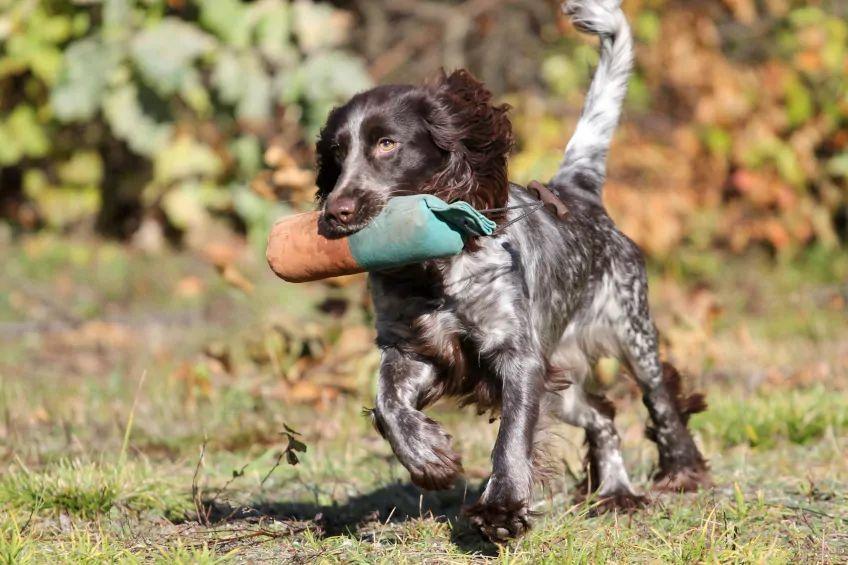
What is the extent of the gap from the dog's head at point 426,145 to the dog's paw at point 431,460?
705mm

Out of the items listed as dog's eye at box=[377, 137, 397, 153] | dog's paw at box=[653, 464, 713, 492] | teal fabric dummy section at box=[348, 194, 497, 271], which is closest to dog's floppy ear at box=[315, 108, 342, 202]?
dog's eye at box=[377, 137, 397, 153]

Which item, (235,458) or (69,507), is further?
(235,458)

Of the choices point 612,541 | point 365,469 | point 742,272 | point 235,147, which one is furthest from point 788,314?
point 612,541

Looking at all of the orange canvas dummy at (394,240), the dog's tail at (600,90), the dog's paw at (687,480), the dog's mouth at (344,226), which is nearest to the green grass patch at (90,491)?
the orange canvas dummy at (394,240)

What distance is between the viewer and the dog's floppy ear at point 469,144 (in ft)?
12.1

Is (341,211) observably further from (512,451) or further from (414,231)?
(512,451)

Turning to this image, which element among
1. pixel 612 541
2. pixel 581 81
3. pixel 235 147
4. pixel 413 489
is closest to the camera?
pixel 612 541

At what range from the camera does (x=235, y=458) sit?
4.81 meters

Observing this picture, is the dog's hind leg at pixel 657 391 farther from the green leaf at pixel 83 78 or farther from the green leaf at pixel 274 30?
the green leaf at pixel 83 78

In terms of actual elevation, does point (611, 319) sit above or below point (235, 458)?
above

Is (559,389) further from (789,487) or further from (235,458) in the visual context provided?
(235,458)

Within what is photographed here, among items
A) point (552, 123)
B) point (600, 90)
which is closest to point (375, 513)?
point (600, 90)

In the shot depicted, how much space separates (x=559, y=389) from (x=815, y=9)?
260 inches

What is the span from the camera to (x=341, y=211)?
342cm
